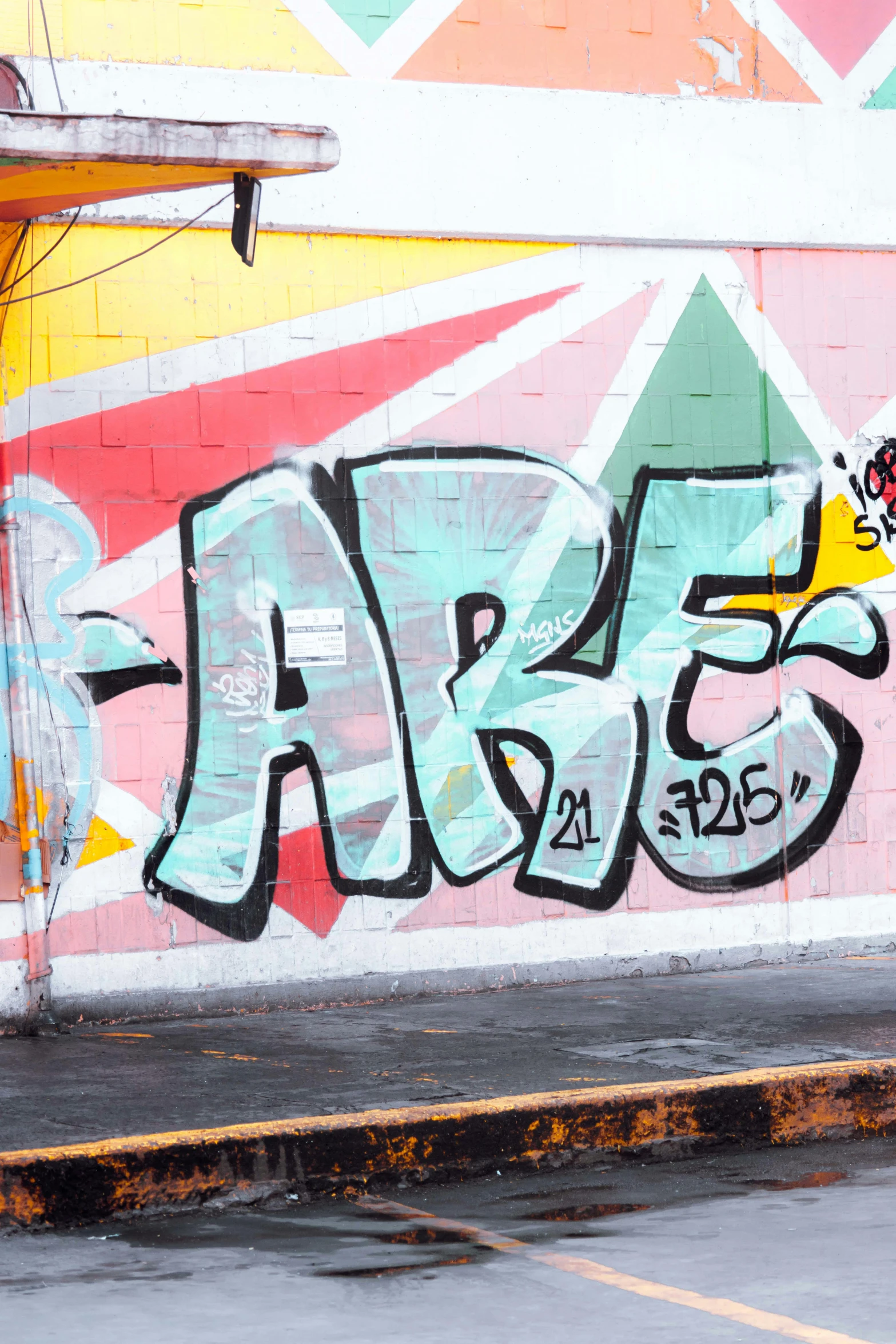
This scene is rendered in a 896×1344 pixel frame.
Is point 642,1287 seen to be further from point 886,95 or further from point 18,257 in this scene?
point 886,95

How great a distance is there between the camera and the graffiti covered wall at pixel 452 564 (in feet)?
26.2

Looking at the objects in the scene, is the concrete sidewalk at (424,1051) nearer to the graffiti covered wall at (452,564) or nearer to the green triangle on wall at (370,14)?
the graffiti covered wall at (452,564)

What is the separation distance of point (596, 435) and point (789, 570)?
1268mm

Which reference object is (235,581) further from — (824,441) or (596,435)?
(824,441)

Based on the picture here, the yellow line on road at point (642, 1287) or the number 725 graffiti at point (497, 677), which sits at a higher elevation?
the number 725 graffiti at point (497, 677)

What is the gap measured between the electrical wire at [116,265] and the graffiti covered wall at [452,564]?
1.3 inches

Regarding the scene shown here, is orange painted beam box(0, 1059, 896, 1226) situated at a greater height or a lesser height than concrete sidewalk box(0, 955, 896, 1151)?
lesser

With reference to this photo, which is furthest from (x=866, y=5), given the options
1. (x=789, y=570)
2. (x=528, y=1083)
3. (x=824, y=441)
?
(x=528, y=1083)

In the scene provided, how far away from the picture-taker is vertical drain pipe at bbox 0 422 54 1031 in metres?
7.76

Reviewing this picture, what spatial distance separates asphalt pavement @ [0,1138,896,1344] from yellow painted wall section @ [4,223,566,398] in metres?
3.98

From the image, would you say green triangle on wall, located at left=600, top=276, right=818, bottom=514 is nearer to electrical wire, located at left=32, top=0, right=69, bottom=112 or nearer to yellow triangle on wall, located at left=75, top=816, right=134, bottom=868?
yellow triangle on wall, located at left=75, top=816, right=134, bottom=868

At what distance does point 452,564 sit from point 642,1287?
14.9 ft

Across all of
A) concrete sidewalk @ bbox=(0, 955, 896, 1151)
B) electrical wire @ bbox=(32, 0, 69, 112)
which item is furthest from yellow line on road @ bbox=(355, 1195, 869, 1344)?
electrical wire @ bbox=(32, 0, 69, 112)

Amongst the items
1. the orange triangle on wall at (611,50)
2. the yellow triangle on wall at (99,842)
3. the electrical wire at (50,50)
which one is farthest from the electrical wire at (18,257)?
the yellow triangle on wall at (99,842)
